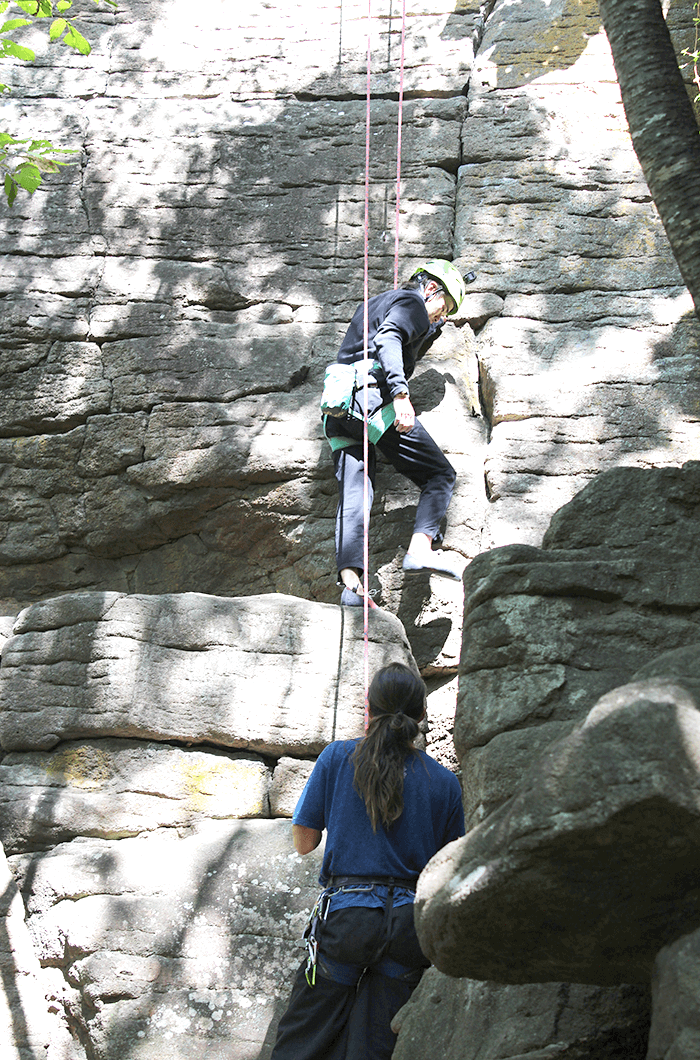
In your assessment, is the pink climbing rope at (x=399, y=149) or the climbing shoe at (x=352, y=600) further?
the pink climbing rope at (x=399, y=149)

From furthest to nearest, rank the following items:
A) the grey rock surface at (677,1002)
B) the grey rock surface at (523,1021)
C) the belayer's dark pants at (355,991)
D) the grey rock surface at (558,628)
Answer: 1. the belayer's dark pants at (355,991)
2. the grey rock surface at (558,628)
3. the grey rock surface at (523,1021)
4. the grey rock surface at (677,1002)

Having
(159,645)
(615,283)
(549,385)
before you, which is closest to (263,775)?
(159,645)

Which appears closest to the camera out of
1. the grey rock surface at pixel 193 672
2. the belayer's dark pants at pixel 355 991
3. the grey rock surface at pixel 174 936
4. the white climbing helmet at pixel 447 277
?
the belayer's dark pants at pixel 355 991

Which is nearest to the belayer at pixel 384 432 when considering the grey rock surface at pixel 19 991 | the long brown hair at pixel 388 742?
the long brown hair at pixel 388 742

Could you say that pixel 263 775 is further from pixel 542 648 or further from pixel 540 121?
pixel 540 121

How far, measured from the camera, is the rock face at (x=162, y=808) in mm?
3803

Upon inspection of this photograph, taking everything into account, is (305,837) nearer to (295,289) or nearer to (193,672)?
(193,672)

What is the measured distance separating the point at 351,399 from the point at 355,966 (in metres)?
2.83

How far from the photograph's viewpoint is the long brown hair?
287 centimetres

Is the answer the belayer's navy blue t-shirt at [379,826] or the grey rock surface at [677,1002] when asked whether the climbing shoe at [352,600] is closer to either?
the belayer's navy blue t-shirt at [379,826]

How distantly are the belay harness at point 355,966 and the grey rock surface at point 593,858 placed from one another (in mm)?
843

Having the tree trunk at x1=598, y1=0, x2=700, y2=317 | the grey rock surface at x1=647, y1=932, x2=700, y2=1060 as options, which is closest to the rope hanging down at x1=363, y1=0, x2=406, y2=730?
the tree trunk at x1=598, y1=0, x2=700, y2=317

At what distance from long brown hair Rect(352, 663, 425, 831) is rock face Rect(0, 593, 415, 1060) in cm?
126

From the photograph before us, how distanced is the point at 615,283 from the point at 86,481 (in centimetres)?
336
